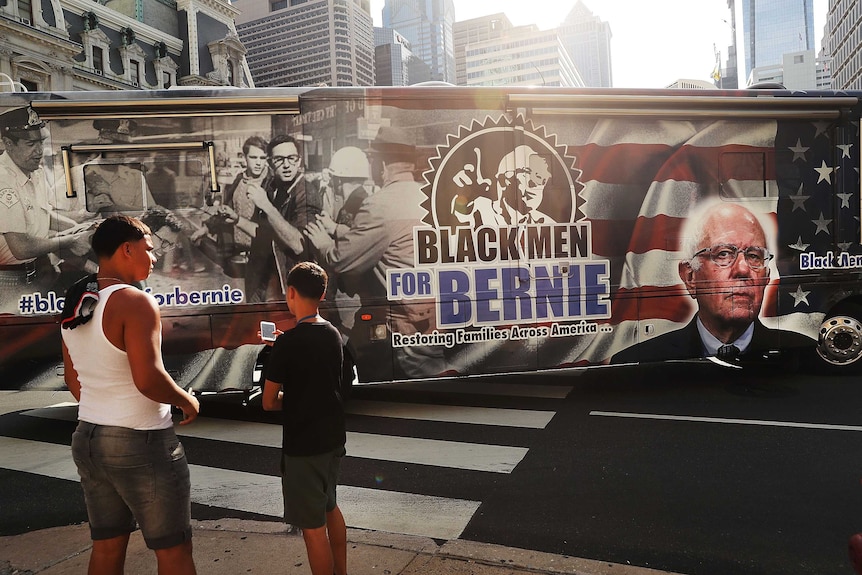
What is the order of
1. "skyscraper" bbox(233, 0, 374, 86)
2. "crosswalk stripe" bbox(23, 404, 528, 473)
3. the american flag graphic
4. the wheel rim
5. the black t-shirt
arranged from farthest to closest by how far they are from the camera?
1. "skyscraper" bbox(233, 0, 374, 86)
2. the wheel rim
3. the american flag graphic
4. "crosswalk stripe" bbox(23, 404, 528, 473)
5. the black t-shirt

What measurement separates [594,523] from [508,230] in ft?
11.4

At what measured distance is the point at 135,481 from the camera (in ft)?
8.05

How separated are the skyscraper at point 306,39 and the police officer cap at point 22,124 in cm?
17731

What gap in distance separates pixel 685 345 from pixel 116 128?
6.58 m

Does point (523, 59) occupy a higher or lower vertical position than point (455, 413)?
higher

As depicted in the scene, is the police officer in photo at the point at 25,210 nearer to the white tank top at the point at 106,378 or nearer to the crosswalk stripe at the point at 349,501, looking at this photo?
the crosswalk stripe at the point at 349,501

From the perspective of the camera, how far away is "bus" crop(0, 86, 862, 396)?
6.09 m

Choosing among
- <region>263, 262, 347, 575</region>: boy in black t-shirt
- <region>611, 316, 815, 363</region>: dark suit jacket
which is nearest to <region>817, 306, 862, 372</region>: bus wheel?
<region>611, 316, 815, 363</region>: dark suit jacket

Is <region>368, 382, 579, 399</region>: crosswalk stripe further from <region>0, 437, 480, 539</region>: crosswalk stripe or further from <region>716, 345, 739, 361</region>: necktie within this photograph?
<region>0, 437, 480, 539</region>: crosswalk stripe

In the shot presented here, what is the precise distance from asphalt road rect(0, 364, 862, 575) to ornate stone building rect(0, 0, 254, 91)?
43.8 metres

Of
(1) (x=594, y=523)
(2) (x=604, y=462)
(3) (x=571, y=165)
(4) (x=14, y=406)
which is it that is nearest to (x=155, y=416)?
(1) (x=594, y=523)

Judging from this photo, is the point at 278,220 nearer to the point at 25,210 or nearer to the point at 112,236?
the point at 25,210

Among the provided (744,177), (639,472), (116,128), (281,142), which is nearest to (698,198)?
(744,177)

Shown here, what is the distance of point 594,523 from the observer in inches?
158
